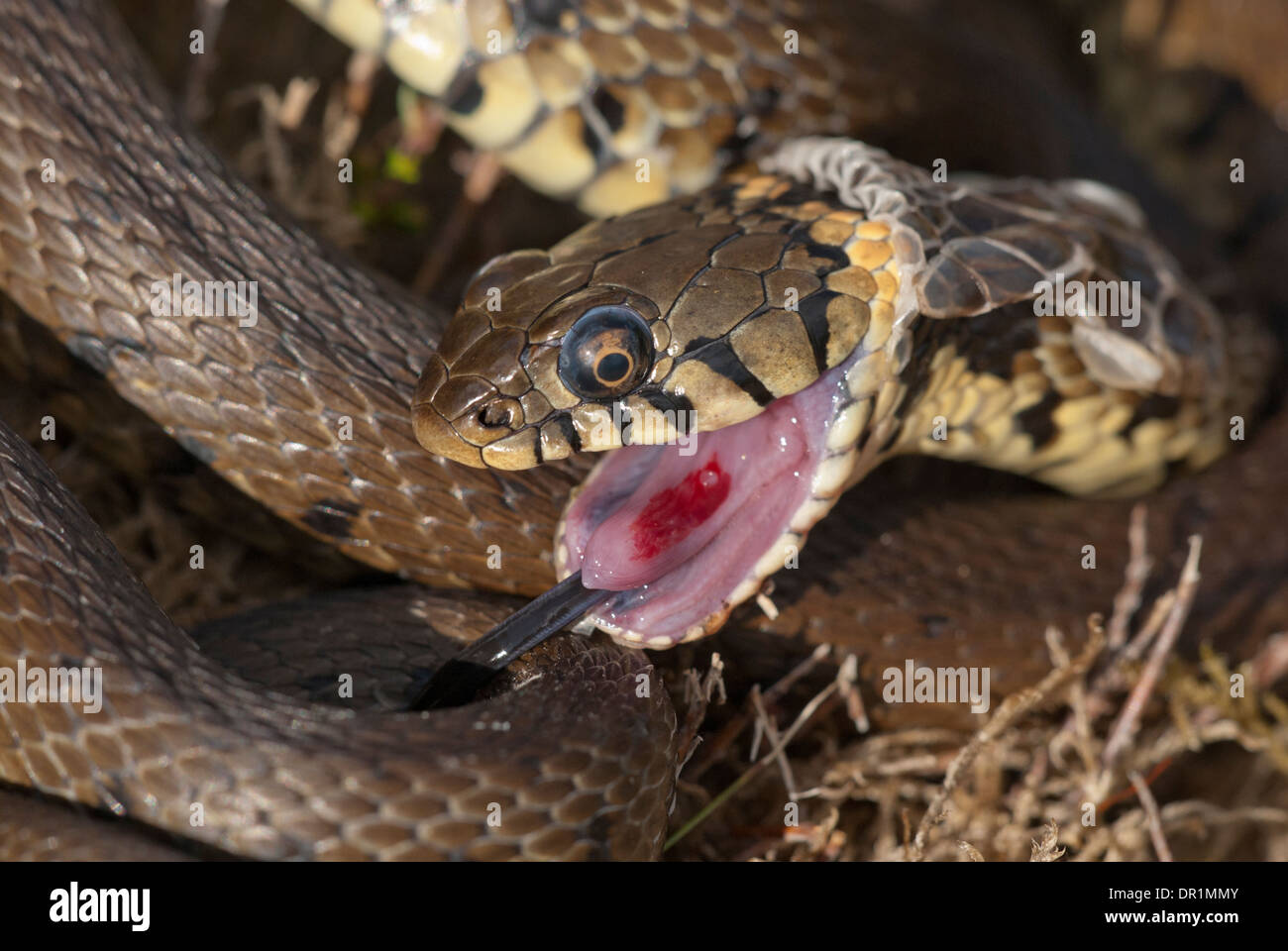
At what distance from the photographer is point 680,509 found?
356cm

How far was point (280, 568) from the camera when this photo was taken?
4.04 m

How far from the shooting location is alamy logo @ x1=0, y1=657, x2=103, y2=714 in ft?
9.10

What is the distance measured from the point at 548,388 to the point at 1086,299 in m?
1.69

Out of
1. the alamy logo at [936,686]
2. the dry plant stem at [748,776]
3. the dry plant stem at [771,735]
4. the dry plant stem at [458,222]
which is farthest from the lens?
the dry plant stem at [458,222]

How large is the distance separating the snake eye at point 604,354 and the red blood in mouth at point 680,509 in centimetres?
40

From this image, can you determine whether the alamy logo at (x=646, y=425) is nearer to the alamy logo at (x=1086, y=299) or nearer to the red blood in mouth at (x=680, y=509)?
the red blood in mouth at (x=680, y=509)

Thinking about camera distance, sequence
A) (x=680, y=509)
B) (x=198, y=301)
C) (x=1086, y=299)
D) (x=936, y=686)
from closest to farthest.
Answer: (x=198, y=301)
(x=680, y=509)
(x=1086, y=299)
(x=936, y=686)

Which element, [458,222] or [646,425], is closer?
[646,425]

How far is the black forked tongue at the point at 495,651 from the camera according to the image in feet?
10.8

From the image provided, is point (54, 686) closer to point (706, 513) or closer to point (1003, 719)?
point (706, 513)

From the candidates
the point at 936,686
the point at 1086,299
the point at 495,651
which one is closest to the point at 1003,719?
the point at 936,686

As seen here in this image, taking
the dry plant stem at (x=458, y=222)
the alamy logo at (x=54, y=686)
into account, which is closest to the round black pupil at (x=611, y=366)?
the alamy logo at (x=54, y=686)
